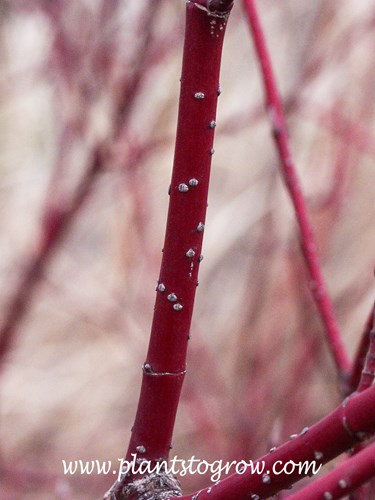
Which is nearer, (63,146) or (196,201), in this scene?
(196,201)

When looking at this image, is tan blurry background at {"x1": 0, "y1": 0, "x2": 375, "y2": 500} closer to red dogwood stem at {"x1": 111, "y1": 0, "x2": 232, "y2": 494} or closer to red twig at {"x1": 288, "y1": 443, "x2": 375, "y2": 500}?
red dogwood stem at {"x1": 111, "y1": 0, "x2": 232, "y2": 494}

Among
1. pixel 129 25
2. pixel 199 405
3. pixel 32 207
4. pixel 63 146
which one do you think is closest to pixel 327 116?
pixel 129 25

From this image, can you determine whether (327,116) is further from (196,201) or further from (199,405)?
(196,201)

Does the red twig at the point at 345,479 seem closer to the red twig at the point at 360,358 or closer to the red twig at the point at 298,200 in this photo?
the red twig at the point at 360,358

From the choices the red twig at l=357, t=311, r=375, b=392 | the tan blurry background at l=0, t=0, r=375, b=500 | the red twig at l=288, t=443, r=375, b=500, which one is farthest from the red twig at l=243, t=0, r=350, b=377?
the tan blurry background at l=0, t=0, r=375, b=500

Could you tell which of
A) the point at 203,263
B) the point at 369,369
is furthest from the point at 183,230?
the point at 203,263

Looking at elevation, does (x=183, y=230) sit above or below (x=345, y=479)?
above

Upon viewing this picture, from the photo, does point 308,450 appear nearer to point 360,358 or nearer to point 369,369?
point 369,369

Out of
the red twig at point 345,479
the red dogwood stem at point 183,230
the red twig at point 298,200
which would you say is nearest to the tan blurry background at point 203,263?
the red twig at point 298,200
